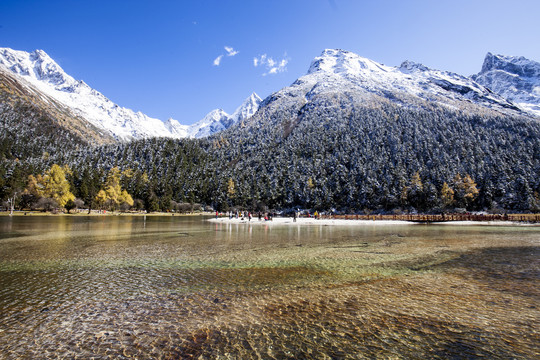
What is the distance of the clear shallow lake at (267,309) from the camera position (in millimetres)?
6551

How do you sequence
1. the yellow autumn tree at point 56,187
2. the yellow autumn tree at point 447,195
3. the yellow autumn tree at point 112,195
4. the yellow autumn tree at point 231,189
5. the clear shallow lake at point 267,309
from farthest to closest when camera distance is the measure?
the yellow autumn tree at point 231,189, the yellow autumn tree at point 112,195, the yellow autumn tree at point 447,195, the yellow autumn tree at point 56,187, the clear shallow lake at point 267,309

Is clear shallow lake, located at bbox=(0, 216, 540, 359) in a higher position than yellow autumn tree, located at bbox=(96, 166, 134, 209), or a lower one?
lower

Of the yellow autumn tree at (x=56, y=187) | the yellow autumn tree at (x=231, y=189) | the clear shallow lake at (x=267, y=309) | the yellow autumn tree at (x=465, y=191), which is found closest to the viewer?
the clear shallow lake at (x=267, y=309)

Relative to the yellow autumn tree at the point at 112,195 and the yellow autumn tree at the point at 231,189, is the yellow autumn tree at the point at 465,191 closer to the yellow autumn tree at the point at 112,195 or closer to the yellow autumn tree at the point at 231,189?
the yellow autumn tree at the point at 231,189

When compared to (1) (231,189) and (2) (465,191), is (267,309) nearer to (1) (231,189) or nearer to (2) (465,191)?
(2) (465,191)

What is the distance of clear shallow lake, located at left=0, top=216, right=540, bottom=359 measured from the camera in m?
6.55

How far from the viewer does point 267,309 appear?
30.0 ft

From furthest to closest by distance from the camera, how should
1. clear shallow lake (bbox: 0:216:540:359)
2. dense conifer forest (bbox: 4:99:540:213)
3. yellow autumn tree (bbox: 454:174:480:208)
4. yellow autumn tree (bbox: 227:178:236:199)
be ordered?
yellow autumn tree (bbox: 227:178:236:199) < dense conifer forest (bbox: 4:99:540:213) < yellow autumn tree (bbox: 454:174:480:208) < clear shallow lake (bbox: 0:216:540:359)

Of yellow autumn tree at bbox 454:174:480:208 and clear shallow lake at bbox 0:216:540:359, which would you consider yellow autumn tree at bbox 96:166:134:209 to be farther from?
yellow autumn tree at bbox 454:174:480:208

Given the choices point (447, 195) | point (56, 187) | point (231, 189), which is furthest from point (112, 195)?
point (447, 195)

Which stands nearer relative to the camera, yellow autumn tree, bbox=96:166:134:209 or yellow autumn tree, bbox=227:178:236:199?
yellow autumn tree, bbox=96:166:134:209

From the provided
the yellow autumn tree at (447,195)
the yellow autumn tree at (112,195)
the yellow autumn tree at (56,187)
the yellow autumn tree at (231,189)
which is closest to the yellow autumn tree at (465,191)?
the yellow autumn tree at (447,195)

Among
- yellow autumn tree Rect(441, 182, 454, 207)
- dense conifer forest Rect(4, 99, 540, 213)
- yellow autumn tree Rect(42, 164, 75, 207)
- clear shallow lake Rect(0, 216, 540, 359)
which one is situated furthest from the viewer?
dense conifer forest Rect(4, 99, 540, 213)

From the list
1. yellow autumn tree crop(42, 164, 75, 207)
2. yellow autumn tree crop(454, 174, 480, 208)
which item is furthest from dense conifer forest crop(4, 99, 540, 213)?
yellow autumn tree crop(42, 164, 75, 207)
